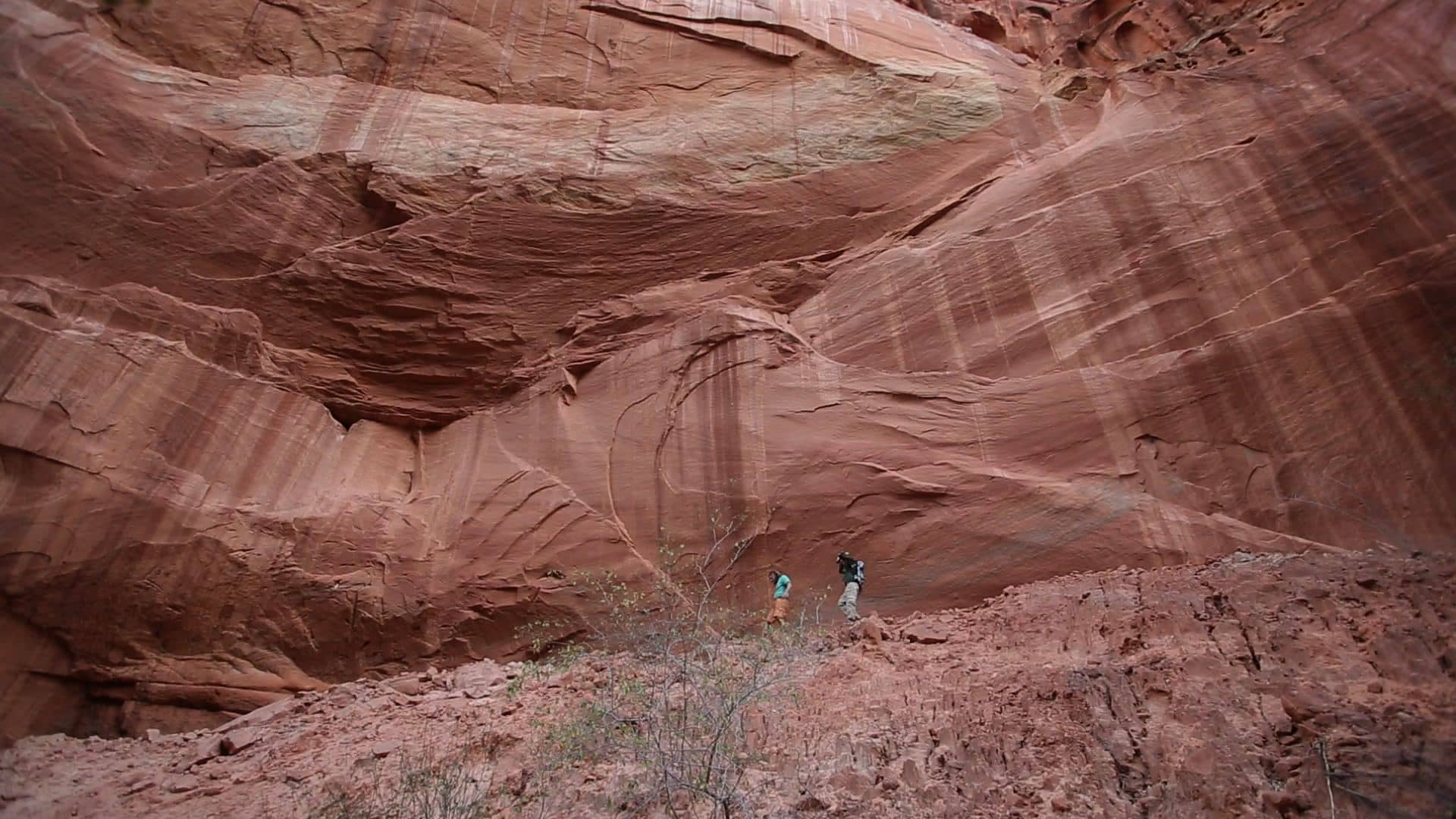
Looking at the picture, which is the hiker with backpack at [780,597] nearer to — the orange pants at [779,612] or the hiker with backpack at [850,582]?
the orange pants at [779,612]

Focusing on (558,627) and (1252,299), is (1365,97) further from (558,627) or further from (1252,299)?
(558,627)

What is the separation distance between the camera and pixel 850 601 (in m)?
11.4

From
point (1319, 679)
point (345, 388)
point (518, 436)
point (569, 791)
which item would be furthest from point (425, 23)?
point (1319, 679)

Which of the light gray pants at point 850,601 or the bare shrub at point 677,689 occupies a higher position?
the light gray pants at point 850,601

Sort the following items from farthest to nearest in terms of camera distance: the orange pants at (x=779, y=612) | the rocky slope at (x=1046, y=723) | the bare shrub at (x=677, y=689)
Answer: the orange pants at (x=779, y=612) < the bare shrub at (x=677, y=689) < the rocky slope at (x=1046, y=723)

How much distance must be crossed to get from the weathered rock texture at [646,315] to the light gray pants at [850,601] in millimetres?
391

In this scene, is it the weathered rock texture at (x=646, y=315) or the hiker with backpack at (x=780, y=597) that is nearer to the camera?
the weathered rock texture at (x=646, y=315)

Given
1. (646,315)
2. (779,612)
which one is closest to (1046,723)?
(779,612)

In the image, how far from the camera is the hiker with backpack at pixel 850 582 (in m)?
11.3

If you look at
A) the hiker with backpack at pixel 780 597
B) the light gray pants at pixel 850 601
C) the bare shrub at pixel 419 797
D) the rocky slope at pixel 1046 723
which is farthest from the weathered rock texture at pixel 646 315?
the bare shrub at pixel 419 797

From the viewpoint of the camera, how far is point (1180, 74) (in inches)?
551

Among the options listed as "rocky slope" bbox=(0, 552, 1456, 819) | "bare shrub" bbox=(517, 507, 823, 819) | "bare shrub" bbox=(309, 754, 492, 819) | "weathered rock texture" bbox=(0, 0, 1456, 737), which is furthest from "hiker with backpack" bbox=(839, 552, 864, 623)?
"bare shrub" bbox=(309, 754, 492, 819)

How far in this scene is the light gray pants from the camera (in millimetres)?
11273

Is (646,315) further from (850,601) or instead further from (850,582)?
(850,601)
